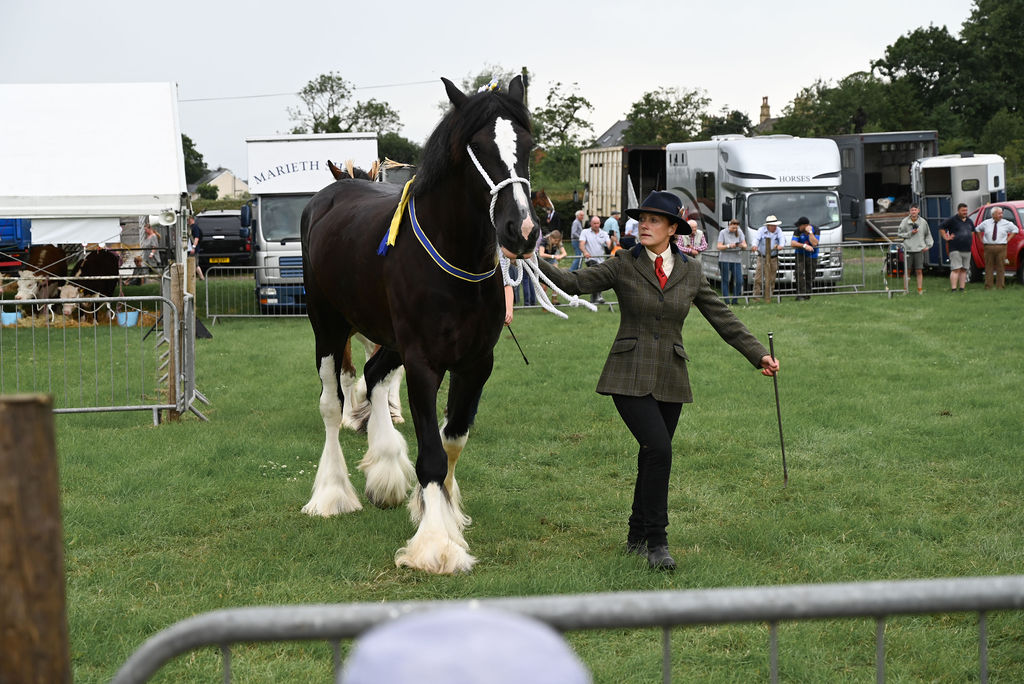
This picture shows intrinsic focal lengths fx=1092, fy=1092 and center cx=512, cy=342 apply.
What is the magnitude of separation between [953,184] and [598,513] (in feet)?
82.6

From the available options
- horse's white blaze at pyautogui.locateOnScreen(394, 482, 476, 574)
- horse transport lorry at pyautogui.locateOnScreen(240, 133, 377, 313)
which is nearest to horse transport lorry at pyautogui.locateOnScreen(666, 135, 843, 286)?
horse transport lorry at pyautogui.locateOnScreen(240, 133, 377, 313)

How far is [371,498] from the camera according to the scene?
7.29 metres

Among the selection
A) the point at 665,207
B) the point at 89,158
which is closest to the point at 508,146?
the point at 665,207

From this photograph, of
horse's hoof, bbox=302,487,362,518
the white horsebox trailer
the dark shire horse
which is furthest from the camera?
the white horsebox trailer

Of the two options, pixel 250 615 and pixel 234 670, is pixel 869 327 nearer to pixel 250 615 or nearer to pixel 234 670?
pixel 234 670

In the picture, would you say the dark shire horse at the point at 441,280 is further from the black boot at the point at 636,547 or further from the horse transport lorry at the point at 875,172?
the horse transport lorry at the point at 875,172

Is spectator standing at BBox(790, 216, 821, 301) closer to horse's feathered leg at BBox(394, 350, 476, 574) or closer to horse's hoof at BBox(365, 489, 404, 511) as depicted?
horse's hoof at BBox(365, 489, 404, 511)

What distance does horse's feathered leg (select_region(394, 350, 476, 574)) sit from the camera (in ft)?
19.0

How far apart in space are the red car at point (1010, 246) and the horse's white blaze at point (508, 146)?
65.4 ft

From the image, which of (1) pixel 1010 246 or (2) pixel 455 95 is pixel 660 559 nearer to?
(2) pixel 455 95

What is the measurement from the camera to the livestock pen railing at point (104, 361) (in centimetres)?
1044

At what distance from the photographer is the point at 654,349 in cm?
586

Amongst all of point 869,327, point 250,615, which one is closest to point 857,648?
point 250,615

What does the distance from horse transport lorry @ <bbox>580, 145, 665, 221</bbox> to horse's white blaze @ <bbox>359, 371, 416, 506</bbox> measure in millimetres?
23646
